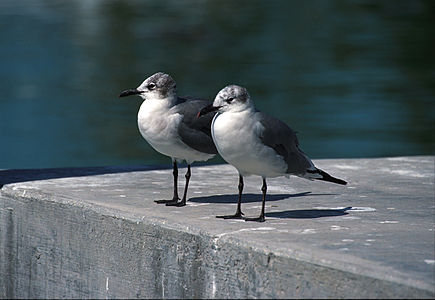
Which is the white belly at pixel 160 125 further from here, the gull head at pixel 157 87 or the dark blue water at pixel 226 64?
the dark blue water at pixel 226 64

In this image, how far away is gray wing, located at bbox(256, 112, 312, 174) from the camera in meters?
4.42

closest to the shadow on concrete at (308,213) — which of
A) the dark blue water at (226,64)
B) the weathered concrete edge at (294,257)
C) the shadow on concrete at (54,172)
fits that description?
the weathered concrete edge at (294,257)

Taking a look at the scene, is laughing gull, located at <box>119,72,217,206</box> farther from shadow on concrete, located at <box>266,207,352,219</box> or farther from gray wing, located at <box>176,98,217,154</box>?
shadow on concrete, located at <box>266,207,352,219</box>

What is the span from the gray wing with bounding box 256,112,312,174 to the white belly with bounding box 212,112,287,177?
3 cm

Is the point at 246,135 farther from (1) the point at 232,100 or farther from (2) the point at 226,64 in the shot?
(2) the point at 226,64

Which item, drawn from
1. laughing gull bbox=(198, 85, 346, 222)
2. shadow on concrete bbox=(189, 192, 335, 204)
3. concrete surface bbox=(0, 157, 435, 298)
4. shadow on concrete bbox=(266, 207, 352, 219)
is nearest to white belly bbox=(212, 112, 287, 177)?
laughing gull bbox=(198, 85, 346, 222)

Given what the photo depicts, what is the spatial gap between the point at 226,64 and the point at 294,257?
17.8 meters

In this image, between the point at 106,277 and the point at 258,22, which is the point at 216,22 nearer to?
the point at 258,22

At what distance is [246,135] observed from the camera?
4340 mm

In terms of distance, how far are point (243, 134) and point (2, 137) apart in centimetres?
1284

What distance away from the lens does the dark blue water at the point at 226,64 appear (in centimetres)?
1753

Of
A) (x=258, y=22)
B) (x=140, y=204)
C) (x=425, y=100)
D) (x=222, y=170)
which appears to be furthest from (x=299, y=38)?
(x=140, y=204)

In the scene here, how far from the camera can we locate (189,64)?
21.7 metres

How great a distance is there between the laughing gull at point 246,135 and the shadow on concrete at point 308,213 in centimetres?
32
